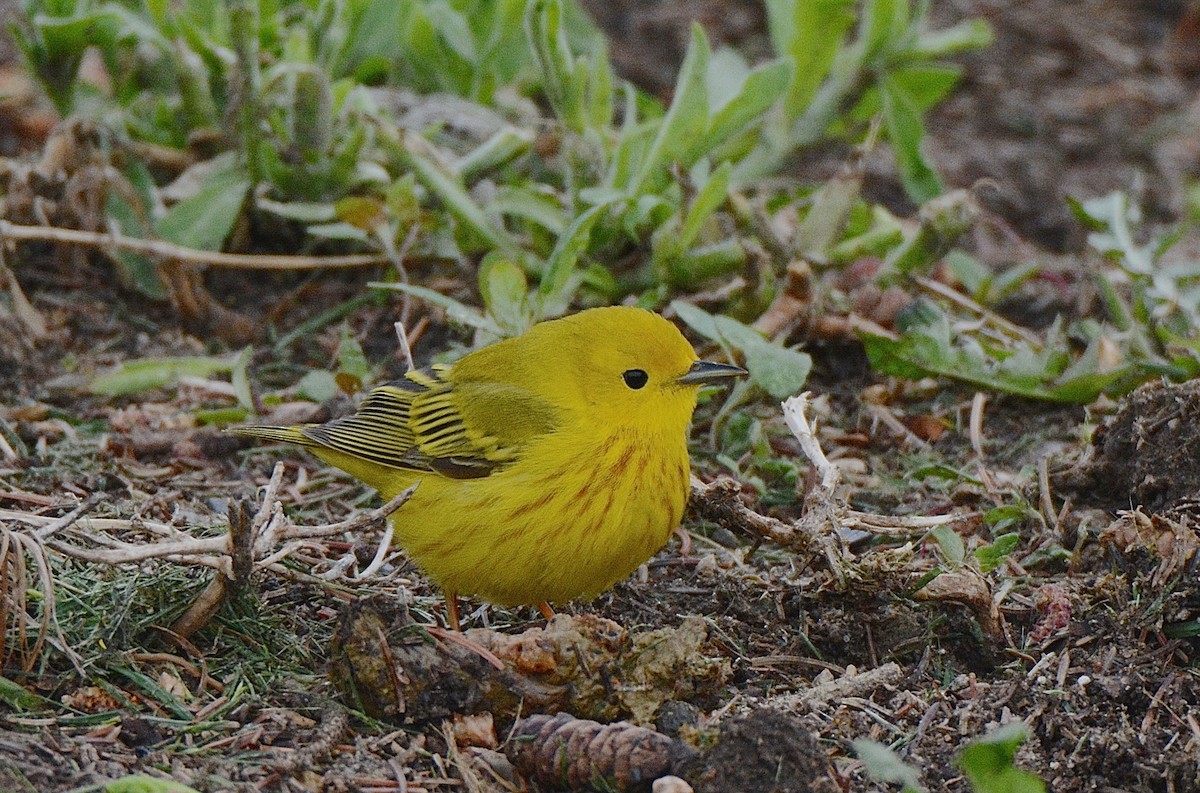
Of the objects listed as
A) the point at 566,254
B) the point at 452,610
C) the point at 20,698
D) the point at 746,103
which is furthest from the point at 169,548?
the point at 746,103

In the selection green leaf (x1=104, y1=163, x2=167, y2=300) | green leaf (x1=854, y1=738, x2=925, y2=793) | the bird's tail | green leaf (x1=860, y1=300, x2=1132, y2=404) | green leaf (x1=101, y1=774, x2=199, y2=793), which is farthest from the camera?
green leaf (x1=104, y1=163, x2=167, y2=300)

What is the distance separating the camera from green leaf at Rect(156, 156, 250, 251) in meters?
5.54

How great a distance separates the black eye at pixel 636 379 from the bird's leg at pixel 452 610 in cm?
72

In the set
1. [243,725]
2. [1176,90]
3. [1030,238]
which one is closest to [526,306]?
[243,725]

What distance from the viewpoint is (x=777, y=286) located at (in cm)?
527

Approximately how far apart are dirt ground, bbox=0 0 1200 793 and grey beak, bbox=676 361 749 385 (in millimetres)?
347

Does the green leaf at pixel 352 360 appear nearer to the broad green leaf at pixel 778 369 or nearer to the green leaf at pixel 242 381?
the green leaf at pixel 242 381

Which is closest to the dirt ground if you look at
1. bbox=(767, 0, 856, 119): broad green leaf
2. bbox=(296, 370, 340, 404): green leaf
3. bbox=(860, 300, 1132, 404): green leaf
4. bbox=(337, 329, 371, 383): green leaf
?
bbox=(860, 300, 1132, 404): green leaf

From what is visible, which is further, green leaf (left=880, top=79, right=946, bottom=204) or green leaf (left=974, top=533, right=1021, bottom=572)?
green leaf (left=880, top=79, right=946, bottom=204)

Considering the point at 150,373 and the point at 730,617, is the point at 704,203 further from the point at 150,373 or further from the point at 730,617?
the point at 150,373

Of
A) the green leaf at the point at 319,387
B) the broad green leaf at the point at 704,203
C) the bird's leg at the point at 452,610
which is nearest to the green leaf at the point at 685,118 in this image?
the broad green leaf at the point at 704,203

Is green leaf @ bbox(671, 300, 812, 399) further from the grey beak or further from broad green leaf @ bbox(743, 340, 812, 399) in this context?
the grey beak

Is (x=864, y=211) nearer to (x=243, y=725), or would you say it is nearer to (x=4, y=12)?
(x=243, y=725)

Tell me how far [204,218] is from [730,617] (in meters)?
2.89
